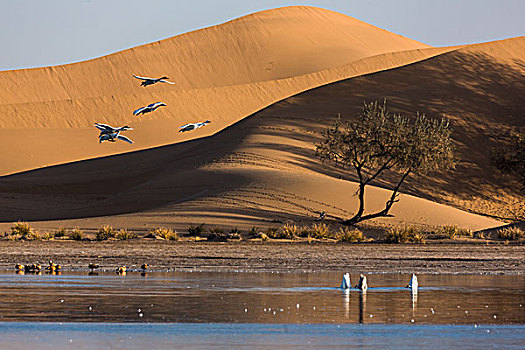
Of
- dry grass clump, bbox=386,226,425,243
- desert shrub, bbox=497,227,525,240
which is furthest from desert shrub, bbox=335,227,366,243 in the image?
desert shrub, bbox=497,227,525,240

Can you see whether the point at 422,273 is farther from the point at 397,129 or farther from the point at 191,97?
the point at 191,97

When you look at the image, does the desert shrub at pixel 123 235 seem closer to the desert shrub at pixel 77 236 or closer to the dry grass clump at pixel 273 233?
the desert shrub at pixel 77 236

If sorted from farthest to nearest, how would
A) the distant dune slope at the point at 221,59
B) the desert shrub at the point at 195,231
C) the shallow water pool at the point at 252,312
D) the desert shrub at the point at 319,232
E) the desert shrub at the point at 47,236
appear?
the distant dune slope at the point at 221,59, the desert shrub at the point at 319,232, the desert shrub at the point at 195,231, the desert shrub at the point at 47,236, the shallow water pool at the point at 252,312

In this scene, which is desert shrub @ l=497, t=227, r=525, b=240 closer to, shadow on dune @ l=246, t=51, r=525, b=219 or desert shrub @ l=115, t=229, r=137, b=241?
desert shrub @ l=115, t=229, r=137, b=241

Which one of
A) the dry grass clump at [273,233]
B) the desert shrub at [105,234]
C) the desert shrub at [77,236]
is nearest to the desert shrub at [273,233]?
the dry grass clump at [273,233]

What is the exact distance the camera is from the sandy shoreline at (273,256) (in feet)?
91.7

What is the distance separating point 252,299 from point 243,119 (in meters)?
66.7

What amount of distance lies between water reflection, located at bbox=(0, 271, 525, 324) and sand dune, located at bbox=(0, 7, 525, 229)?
24.6 meters

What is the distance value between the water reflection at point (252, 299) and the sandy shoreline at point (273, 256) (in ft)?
11.7

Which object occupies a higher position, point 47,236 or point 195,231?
point 195,231

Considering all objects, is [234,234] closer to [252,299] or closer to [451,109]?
[252,299]

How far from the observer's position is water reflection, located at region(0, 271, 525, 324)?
50.4ft

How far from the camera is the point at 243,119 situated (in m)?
84.5

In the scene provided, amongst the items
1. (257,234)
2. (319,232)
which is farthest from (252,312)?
(319,232)
